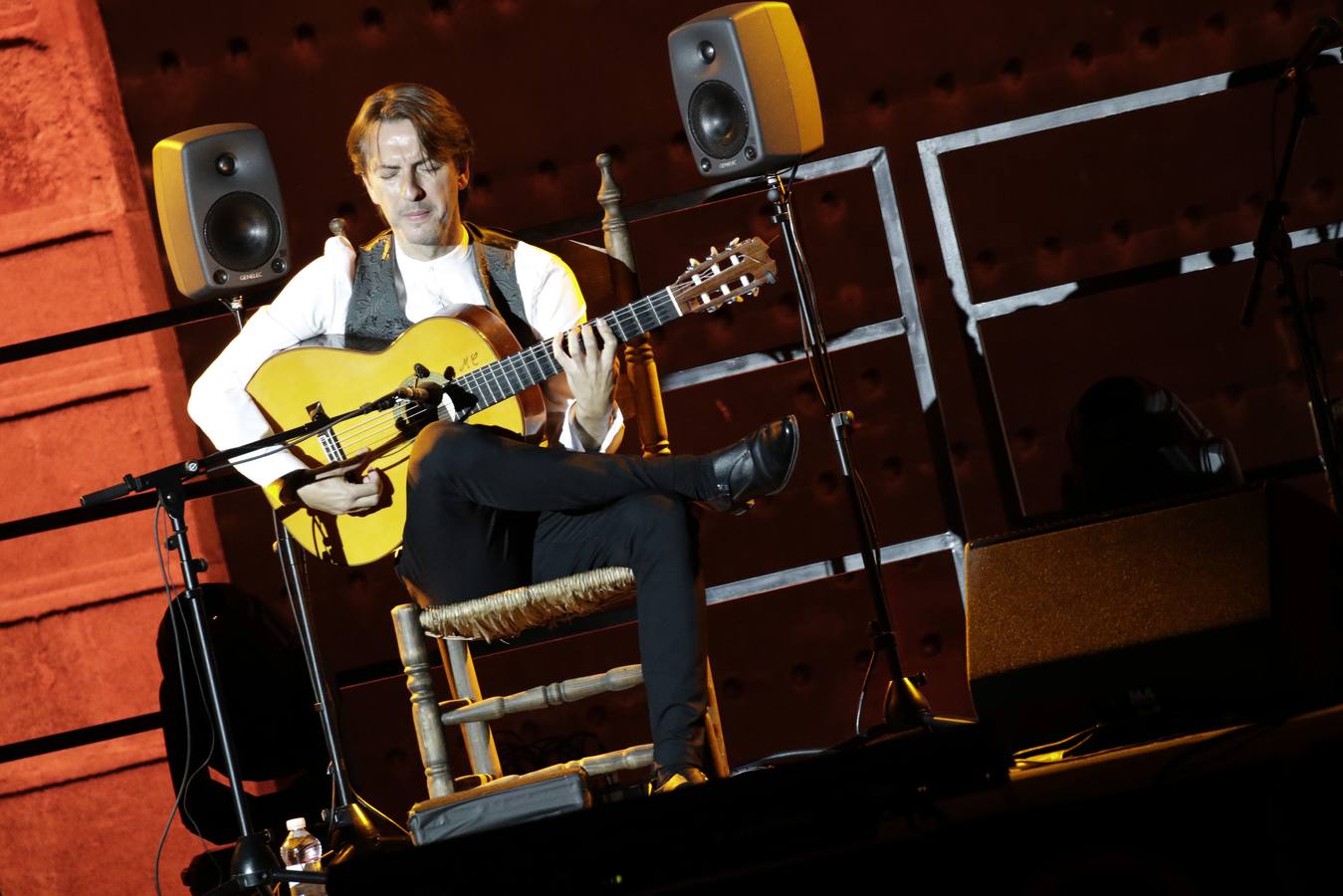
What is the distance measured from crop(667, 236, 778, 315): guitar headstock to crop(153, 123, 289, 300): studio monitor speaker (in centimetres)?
88

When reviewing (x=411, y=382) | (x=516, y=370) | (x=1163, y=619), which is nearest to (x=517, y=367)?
(x=516, y=370)

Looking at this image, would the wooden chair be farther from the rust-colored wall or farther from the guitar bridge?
the rust-colored wall

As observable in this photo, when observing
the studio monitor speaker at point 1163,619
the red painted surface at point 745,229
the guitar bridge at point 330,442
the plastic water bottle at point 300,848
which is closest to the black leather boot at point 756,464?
the studio monitor speaker at point 1163,619

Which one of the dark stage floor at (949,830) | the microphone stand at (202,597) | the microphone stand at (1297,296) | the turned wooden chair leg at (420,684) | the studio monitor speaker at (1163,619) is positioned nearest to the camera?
the dark stage floor at (949,830)

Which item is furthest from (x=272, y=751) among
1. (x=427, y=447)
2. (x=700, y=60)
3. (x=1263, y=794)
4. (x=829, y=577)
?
(x=1263, y=794)

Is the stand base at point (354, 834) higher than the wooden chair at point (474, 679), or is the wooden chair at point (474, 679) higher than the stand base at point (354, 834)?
the wooden chair at point (474, 679)

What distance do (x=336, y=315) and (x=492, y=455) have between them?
62cm

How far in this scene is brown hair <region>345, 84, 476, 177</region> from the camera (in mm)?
2486

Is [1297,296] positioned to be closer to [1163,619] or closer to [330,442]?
[1163,619]

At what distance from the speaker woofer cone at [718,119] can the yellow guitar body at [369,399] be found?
537 mm

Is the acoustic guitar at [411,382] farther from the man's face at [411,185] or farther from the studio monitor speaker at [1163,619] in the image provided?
the studio monitor speaker at [1163,619]

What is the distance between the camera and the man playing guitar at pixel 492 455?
2057 mm

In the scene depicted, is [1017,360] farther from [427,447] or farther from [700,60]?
[427,447]

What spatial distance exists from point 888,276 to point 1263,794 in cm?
197
